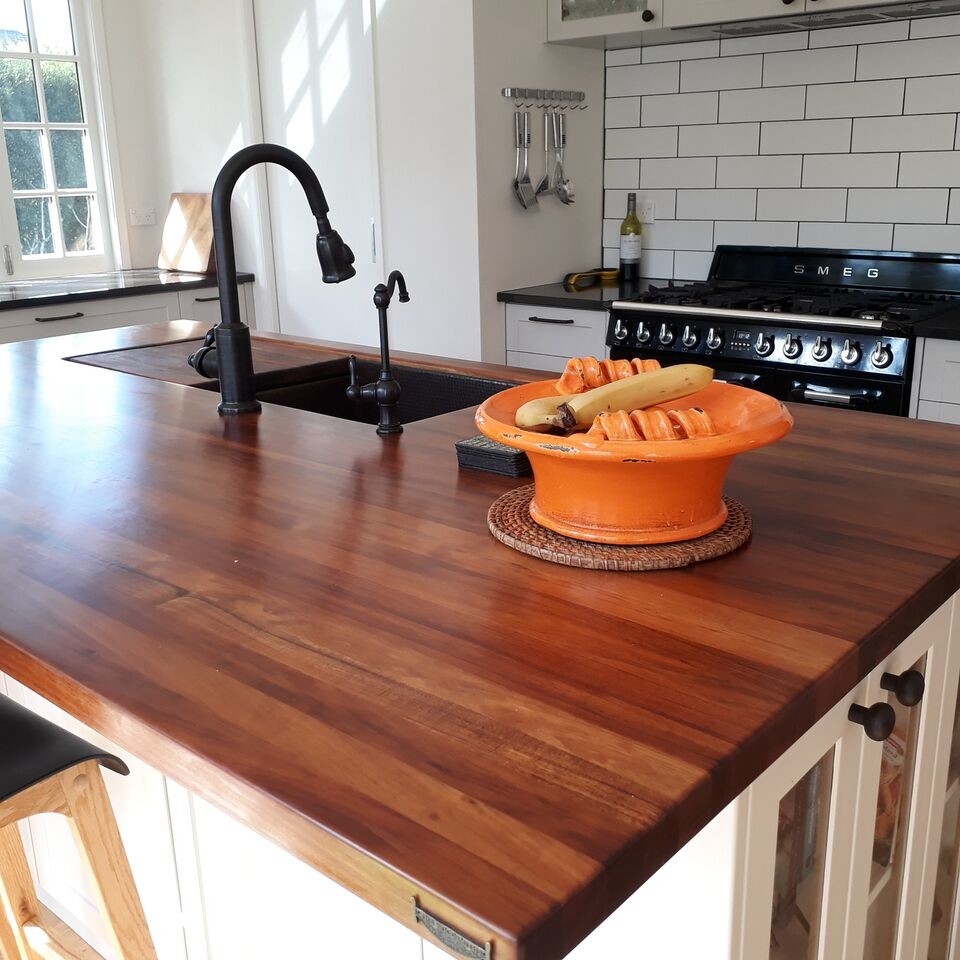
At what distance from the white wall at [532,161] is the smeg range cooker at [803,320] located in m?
0.46

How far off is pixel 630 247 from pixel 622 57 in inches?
27.4

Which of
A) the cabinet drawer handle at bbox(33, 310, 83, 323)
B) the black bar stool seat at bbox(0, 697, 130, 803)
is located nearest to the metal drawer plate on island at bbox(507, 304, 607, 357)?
the cabinet drawer handle at bbox(33, 310, 83, 323)

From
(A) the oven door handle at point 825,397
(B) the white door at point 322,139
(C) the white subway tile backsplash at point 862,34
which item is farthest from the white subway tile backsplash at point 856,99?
(B) the white door at point 322,139

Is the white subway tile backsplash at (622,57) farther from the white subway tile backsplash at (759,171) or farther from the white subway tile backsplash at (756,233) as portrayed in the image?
the white subway tile backsplash at (756,233)

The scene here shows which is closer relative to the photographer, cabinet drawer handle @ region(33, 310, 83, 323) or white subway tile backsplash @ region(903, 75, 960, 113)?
white subway tile backsplash @ region(903, 75, 960, 113)

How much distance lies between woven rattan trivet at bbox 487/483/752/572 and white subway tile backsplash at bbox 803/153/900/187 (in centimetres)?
254

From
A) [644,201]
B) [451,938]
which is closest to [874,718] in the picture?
[451,938]

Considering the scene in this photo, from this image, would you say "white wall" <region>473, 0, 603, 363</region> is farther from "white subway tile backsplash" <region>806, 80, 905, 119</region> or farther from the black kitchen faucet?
the black kitchen faucet

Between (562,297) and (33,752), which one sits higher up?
(562,297)

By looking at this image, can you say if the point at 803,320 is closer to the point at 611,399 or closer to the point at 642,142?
the point at 642,142

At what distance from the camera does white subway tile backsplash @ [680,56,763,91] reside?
349 cm

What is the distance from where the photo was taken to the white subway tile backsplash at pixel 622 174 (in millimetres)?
3857

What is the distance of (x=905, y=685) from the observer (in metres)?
1.02

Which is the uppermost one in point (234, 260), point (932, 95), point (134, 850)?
point (932, 95)
